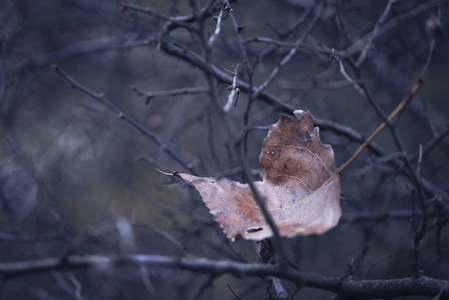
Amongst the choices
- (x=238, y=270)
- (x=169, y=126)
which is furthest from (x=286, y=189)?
(x=169, y=126)

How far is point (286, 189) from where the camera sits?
83cm

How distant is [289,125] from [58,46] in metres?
3.02

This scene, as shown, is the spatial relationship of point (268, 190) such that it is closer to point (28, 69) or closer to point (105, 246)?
point (105, 246)

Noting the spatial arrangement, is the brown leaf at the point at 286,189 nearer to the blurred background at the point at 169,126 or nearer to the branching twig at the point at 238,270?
the branching twig at the point at 238,270

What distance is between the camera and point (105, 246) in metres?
2.25

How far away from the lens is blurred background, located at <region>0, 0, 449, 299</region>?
2184 millimetres

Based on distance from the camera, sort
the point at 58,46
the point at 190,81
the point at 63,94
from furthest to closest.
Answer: the point at 63,94, the point at 58,46, the point at 190,81

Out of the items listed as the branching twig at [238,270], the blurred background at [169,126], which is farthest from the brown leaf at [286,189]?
the blurred background at [169,126]

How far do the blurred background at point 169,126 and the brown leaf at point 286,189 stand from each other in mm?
934

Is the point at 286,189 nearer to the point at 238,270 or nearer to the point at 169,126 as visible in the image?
the point at 238,270

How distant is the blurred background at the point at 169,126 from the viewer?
2.18 metres

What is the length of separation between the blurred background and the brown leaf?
0.93m

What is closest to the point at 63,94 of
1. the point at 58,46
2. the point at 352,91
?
the point at 58,46

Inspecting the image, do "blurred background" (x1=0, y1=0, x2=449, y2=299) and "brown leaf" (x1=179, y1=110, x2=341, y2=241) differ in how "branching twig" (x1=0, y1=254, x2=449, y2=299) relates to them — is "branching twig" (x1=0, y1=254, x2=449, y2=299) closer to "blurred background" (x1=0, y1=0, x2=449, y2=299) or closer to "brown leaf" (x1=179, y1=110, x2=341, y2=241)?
"brown leaf" (x1=179, y1=110, x2=341, y2=241)
